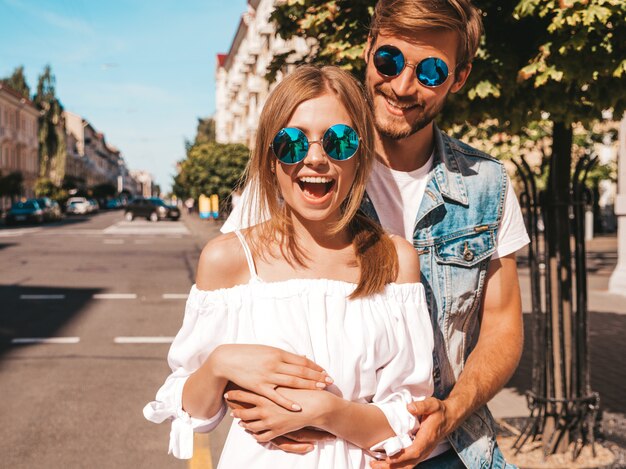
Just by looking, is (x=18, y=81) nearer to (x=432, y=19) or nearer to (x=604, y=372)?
(x=604, y=372)

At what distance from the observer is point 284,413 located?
149cm

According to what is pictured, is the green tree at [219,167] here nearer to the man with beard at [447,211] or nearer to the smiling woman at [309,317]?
the man with beard at [447,211]

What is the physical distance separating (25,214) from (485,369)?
42.9 m

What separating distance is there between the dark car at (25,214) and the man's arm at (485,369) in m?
42.4

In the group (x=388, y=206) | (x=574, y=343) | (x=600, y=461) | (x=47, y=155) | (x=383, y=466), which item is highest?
(x=47, y=155)

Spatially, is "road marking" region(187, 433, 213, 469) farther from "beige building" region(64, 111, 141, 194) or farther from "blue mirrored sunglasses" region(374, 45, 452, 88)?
"beige building" region(64, 111, 141, 194)

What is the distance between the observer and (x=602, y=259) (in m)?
21.0

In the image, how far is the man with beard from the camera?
1813 millimetres

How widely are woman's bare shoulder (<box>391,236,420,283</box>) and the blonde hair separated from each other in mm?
20

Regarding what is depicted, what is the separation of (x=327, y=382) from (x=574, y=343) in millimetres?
4027

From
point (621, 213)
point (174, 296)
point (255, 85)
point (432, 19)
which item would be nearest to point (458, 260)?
point (432, 19)

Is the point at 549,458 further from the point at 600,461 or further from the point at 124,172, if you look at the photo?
the point at 124,172

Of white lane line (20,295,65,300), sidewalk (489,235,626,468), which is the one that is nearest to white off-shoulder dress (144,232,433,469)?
sidewalk (489,235,626,468)

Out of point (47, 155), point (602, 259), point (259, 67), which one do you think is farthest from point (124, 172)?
point (602, 259)
